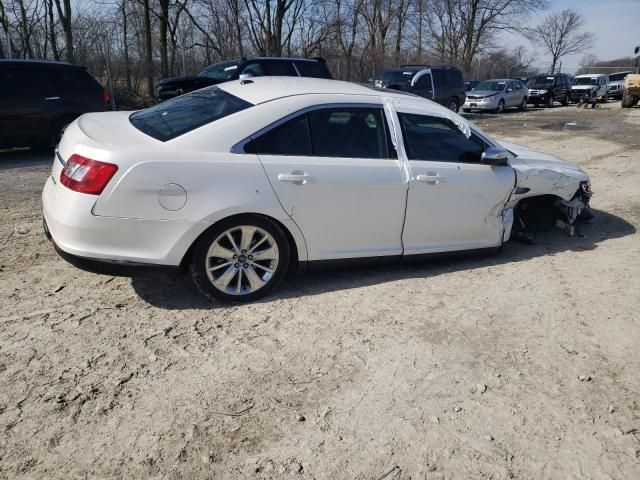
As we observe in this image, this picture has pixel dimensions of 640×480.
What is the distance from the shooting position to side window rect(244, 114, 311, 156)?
3555 mm

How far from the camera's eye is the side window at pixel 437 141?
4.10 m

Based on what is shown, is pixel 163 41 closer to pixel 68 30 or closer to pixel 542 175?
pixel 68 30

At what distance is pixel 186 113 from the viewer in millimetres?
3857

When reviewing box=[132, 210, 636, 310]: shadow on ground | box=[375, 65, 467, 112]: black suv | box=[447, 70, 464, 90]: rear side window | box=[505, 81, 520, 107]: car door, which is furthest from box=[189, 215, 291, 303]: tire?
box=[505, 81, 520, 107]: car door

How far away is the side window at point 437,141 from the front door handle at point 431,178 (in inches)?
5.9

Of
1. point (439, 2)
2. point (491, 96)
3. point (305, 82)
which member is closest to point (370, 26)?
point (439, 2)

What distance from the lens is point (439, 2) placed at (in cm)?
4900

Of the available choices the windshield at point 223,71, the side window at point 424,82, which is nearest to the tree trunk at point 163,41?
the windshield at point 223,71

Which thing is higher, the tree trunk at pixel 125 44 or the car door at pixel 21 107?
the tree trunk at pixel 125 44

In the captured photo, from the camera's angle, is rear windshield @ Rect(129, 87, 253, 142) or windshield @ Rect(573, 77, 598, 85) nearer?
rear windshield @ Rect(129, 87, 253, 142)

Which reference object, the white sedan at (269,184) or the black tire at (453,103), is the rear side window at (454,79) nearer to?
the black tire at (453,103)

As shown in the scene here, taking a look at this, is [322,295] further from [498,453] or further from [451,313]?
[498,453]

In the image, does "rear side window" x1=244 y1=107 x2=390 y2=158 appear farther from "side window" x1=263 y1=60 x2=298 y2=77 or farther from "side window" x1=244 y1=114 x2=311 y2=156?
"side window" x1=263 y1=60 x2=298 y2=77

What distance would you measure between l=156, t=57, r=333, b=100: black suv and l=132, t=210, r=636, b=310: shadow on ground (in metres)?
8.13
